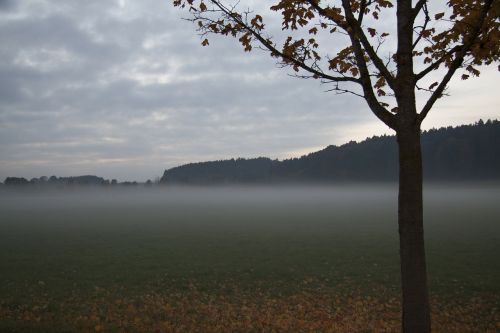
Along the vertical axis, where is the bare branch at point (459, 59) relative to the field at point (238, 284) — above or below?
above

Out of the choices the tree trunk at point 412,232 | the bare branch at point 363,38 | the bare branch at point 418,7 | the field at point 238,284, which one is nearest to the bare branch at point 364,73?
the bare branch at point 363,38

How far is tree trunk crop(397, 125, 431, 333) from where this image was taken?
5312 millimetres

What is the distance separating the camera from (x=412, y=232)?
210 inches

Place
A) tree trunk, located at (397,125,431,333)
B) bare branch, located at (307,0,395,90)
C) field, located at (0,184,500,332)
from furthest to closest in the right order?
field, located at (0,184,500,332) → bare branch, located at (307,0,395,90) → tree trunk, located at (397,125,431,333)

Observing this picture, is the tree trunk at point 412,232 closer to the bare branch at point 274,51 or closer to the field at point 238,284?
the bare branch at point 274,51

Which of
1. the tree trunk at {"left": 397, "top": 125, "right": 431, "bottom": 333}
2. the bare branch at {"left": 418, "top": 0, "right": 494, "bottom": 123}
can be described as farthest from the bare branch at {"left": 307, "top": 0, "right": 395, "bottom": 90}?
the tree trunk at {"left": 397, "top": 125, "right": 431, "bottom": 333}

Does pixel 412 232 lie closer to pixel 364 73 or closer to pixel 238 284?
pixel 364 73

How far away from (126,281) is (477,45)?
16.2m

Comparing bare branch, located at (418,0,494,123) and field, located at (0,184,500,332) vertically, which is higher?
bare branch, located at (418,0,494,123)

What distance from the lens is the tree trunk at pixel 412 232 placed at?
5.31 metres

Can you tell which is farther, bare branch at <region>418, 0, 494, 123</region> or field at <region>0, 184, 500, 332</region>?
field at <region>0, 184, 500, 332</region>

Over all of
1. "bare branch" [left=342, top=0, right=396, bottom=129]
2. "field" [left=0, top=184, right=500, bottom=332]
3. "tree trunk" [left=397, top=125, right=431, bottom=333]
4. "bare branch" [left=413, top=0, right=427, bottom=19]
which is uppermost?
"bare branch" [left=413, top=0, right=427, bottom=19]

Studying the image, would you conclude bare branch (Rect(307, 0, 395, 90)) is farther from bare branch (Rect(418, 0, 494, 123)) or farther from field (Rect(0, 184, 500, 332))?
field (Rect(0, 184, 500, 332))

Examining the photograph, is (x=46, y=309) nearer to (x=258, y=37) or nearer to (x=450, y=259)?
(x=258, y=37)
